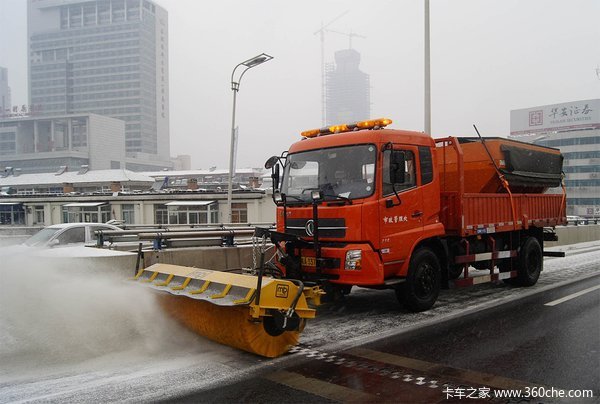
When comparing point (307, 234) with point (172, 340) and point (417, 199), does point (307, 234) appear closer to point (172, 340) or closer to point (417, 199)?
point (417, 199)

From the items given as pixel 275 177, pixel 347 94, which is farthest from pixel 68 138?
pixel 275 177

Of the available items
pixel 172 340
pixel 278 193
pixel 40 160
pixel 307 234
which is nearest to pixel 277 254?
pixel 307 234

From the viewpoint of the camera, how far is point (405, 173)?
24.1ft

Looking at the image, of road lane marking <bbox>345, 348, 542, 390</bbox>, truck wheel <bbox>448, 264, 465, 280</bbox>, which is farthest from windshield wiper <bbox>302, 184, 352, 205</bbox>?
truck wheel <bbox>448, 264, 465, 280</bbox>

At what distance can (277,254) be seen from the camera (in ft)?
24.3

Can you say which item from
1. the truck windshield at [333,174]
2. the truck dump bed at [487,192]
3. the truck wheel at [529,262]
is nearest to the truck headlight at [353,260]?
the truck windshield at [333,174]

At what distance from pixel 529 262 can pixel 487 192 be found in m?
2.13

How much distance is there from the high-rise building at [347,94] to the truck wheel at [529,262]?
3295cm

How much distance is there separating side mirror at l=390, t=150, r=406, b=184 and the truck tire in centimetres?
132

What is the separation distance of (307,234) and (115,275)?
329cm

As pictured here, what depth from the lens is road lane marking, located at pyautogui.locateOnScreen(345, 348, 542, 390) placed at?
4.69 m

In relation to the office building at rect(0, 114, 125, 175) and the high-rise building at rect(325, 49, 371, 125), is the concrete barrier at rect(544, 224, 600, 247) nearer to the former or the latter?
the high-rise building at rect(325, 49, 371, 125)

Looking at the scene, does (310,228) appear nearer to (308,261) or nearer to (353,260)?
(308,261)

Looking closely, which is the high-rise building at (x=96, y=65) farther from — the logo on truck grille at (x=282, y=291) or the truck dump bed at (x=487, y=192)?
the logo on truck grille at (x=282, y=291)
